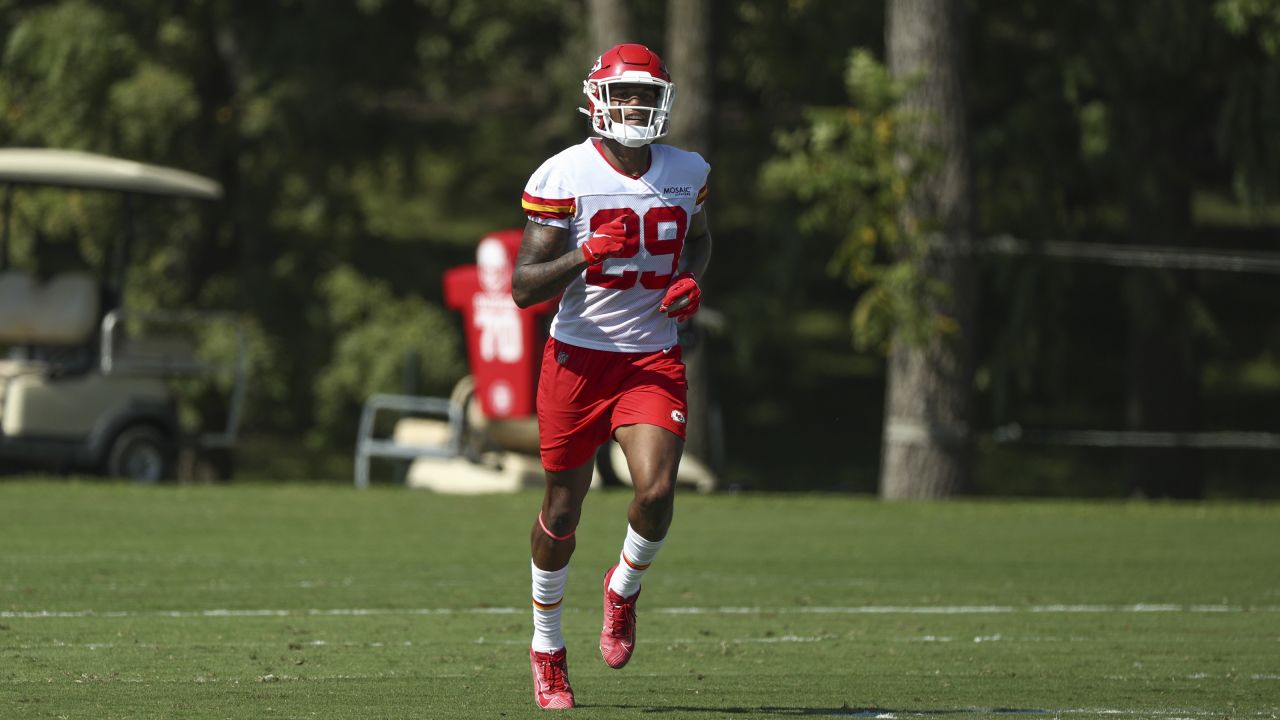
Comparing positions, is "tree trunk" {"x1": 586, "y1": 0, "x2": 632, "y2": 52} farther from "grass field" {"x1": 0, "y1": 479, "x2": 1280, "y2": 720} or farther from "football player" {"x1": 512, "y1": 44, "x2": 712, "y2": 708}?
"football player" {"x1": 512, "y1": 44, "x2": 712, "y2": 708}

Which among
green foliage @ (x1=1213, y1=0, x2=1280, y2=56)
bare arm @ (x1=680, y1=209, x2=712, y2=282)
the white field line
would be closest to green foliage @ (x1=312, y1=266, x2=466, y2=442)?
green foliage @ (x1=1213, y1=0, x2=1280, y2=56)

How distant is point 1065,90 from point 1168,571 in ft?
39.4

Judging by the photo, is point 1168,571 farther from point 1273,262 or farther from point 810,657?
point 1273,262

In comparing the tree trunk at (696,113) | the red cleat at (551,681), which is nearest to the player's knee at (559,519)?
the red cleat at (551,681)

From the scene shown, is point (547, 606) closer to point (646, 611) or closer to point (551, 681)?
point (551, 681)

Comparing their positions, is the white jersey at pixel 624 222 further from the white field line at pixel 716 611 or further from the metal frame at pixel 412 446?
the metal frame at pixel 412 446

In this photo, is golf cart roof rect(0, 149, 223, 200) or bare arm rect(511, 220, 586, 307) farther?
golf cart roof rect(0, 149, 223, 200)

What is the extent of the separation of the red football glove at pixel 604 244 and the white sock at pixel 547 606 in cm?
123

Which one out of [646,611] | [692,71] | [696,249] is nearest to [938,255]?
[692,71]

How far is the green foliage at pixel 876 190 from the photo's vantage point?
19.3 m

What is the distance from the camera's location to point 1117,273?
31125mm

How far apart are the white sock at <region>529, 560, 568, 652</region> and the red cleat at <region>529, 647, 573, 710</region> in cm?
5

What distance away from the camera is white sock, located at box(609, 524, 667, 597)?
780cm

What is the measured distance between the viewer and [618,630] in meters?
7.83
